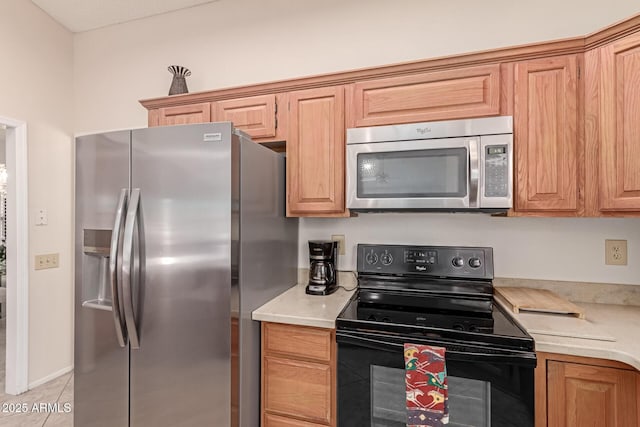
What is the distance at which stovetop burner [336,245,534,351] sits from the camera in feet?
4.27

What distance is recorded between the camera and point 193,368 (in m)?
1.46

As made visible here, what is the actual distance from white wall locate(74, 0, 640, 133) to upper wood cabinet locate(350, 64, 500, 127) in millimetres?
462

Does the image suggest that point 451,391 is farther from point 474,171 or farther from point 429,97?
point 429,97

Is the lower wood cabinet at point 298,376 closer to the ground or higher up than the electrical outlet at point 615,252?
closer to the ground

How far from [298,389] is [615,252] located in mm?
1757

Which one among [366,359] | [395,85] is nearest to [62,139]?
[395,85]

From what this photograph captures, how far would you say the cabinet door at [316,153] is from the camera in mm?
1785

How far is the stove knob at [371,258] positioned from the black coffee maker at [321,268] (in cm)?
21

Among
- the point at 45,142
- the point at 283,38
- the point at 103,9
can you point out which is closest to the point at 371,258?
the point at 283,38

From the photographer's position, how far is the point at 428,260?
185 cm

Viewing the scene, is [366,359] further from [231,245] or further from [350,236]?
[350,236]

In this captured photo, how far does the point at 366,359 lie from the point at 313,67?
1.85 m

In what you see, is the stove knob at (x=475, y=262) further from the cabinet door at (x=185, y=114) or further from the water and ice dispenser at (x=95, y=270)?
the water and ice dispenser at (x=95, y=270)

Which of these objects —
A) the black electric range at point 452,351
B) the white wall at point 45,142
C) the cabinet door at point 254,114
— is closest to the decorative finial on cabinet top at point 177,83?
the cabinet door at point 254,114
